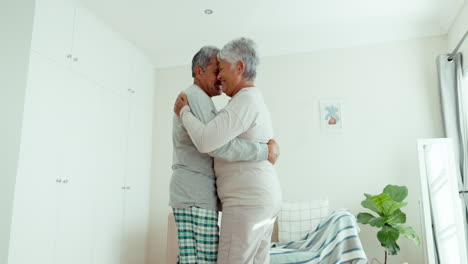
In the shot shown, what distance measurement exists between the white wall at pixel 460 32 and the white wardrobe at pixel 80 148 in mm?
3055

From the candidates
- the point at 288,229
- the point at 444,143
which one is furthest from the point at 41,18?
the point at 444,143

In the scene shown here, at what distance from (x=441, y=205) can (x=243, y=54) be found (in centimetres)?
228

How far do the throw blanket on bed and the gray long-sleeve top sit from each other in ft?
4.29

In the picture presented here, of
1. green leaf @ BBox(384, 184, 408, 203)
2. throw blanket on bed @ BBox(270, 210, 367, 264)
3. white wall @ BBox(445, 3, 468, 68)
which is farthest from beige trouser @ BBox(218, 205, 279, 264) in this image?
white wall @ BBox(445, 3, 468, 68)

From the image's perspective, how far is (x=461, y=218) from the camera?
2.74 metres

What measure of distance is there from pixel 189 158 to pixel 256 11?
2.20 metres

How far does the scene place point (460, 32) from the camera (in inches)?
120

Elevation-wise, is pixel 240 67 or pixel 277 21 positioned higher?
pixel 277 21

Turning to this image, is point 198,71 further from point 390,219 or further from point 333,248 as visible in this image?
point 390,219

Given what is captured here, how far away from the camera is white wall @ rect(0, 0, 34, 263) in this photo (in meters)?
0.74

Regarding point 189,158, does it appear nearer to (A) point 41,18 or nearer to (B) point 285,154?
(A) point 41,18

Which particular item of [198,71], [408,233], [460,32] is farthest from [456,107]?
[198,71]

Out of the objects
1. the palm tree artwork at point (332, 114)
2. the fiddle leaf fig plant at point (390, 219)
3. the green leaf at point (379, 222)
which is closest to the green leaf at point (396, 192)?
the fiddle leaf fig plant at point (390, 219)

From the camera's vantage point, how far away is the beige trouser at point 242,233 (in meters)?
1.33
